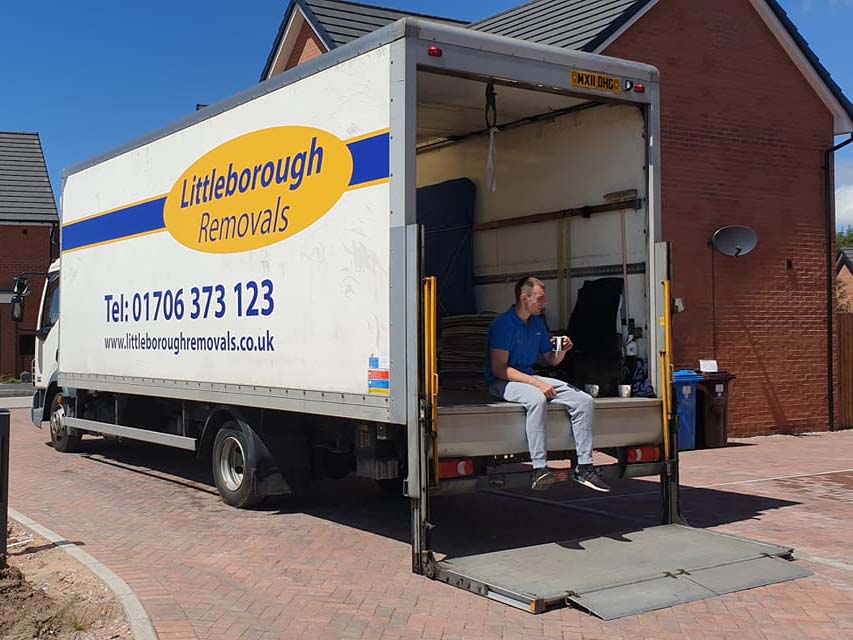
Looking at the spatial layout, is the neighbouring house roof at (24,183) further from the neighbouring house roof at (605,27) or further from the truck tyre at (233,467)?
the truck tyre at (233,467)

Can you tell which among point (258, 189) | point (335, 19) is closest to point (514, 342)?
point (258, 189)

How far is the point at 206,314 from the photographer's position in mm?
9586

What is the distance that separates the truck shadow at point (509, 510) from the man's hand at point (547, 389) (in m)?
1.21

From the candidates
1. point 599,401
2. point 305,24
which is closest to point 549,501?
point 599,401

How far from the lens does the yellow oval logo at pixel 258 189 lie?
8016mm

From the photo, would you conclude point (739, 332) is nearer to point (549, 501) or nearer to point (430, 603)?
point (549, 501)

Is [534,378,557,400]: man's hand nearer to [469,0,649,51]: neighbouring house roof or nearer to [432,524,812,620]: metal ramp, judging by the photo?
[432,524,812,620]: metal ramp

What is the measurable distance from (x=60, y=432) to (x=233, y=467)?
5.31m

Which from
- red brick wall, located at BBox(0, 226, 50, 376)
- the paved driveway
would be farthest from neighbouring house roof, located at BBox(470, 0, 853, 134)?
red brick wall, located at BBox(0, 226, 50, 376)

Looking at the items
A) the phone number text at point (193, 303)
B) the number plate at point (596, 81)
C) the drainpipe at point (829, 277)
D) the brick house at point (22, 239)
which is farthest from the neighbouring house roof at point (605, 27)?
the brick house at point (22, 239)

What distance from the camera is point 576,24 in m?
16.2

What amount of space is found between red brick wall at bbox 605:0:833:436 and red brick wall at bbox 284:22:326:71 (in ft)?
23.6

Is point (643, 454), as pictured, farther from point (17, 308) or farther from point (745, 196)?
point (745, 196)

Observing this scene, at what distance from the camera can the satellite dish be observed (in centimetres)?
1579
